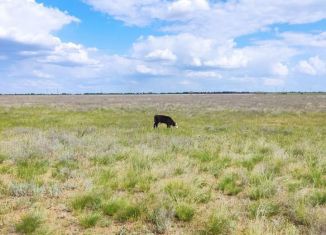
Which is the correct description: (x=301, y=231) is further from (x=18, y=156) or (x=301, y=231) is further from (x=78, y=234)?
(x=18, y=156)

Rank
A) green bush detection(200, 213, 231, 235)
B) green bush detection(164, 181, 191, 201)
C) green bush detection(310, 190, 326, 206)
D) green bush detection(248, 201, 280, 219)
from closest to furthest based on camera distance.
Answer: green bush detection(200, 213, 231, 235) < green bush detection(248, 201, 280, 219) < green bush detection(310, 190, 326, 206) < green bush detection(164, 181, 191, 201)

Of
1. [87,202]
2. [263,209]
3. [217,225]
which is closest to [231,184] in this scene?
[263,209]

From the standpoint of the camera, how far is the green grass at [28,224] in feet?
22.3

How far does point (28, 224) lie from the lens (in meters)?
6.92

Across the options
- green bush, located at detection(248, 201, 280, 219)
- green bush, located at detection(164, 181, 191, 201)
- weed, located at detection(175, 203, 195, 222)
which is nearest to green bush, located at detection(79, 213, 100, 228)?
weed, located at detection(175, 203, 195, 222)

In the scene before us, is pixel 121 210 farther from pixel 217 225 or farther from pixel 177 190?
pixel 217 225

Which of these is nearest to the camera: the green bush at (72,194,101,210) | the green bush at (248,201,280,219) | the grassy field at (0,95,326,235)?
the grassy field at (0,95,326,235)

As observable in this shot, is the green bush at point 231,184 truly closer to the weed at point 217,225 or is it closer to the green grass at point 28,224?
the weed at point 217,225

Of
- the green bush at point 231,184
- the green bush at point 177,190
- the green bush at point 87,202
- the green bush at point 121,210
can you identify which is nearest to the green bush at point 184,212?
the green bush at point 177,190

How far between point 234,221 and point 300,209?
132 centimetres

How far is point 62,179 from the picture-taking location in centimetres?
1044

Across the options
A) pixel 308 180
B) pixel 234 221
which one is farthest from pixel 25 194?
pixel 308 180

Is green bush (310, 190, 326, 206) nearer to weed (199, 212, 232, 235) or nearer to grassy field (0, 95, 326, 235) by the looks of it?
grassy field (0, 95, 326, 235)

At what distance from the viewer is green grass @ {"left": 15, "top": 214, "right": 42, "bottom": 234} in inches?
268
